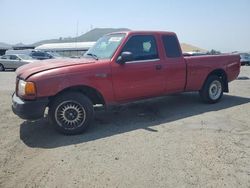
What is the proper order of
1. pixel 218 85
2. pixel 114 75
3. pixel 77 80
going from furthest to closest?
pixel 218 85
pixel 114 75
pixel 77 80

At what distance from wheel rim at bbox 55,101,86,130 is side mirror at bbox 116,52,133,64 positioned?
1.24m

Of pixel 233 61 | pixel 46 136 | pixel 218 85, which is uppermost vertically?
pixel 233 61

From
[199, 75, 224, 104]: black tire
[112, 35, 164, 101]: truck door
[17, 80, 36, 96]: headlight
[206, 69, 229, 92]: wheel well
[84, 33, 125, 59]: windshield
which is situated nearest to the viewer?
[17, 80, 36, 96]: headlight

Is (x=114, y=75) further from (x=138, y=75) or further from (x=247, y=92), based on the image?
(x=247, y=92)

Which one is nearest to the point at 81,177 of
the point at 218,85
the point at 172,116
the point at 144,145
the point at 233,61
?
the point at 144,145

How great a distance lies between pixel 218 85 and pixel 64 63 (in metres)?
4.59

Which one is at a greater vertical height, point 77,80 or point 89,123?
point 77,80

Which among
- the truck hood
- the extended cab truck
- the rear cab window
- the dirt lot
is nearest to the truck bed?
the extended cab truck

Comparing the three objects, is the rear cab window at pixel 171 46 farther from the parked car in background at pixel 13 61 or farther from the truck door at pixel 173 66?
the parked car in background at pixel 13 61

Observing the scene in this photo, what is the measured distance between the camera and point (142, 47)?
21.5ft

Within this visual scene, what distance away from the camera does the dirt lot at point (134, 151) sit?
3773mm

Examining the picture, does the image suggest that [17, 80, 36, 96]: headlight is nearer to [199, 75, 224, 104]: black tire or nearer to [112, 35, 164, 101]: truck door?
[112, 35, 164, 101]: truck door

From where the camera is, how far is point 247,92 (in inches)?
402

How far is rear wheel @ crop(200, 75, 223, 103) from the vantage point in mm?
7962
